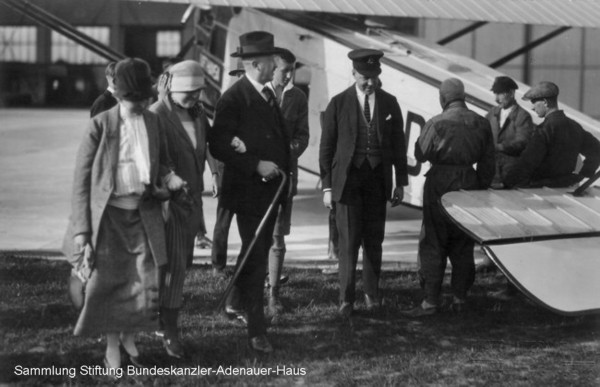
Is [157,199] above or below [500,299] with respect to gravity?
above

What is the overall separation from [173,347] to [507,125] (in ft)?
11.7

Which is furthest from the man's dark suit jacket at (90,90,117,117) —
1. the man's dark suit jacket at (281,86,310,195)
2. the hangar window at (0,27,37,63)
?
the hangar window at (0,27,37,63)

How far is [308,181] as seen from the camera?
14.2 metres

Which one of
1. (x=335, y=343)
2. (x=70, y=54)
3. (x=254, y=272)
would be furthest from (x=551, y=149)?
(x=70, y=54)

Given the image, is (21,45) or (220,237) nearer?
(220,237)

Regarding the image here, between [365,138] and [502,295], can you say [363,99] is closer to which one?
[365,138]

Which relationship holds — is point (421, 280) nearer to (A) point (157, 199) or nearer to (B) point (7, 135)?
(A) point (157, 199)

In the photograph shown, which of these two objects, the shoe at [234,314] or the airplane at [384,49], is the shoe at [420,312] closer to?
the airplane at [384,49]

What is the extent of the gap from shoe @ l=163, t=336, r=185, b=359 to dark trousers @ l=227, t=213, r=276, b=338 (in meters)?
0.43

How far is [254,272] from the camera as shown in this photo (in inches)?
203

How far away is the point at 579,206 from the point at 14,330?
4.02 m

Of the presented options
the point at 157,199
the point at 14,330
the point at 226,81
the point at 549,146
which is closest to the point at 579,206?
the point at 549,146

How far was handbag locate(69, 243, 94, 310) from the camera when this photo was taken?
175 inches

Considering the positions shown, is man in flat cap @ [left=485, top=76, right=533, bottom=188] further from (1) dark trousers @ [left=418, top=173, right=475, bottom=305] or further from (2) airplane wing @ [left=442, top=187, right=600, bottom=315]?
(1) dark trousers @ [left=418, top=173, right=475, bottom=305]
